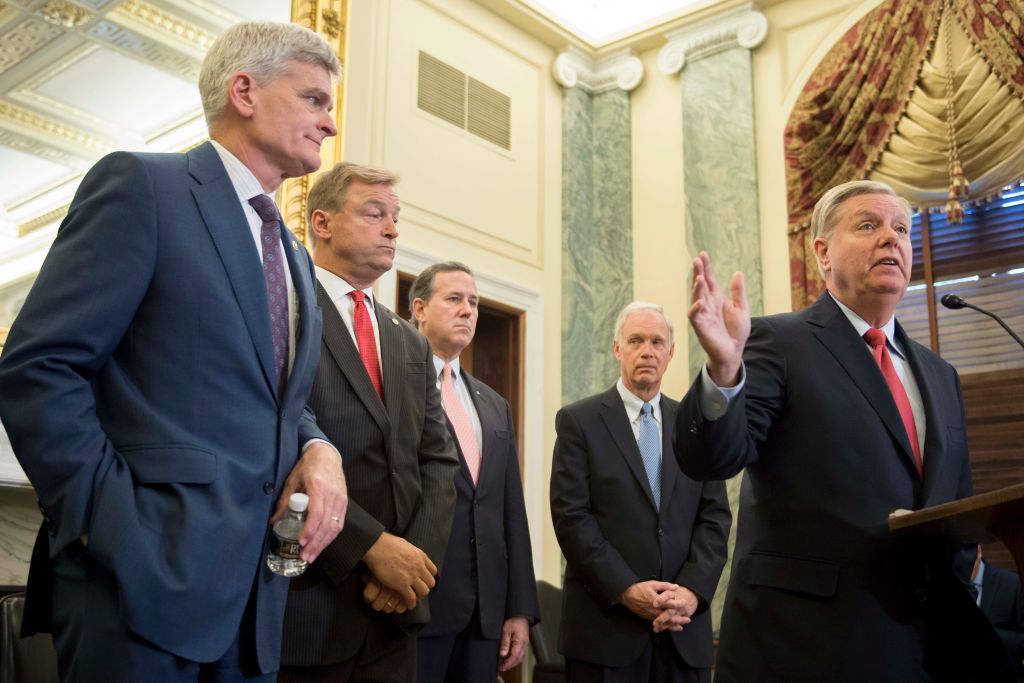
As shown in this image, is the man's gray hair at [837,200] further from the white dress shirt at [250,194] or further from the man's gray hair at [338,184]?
the white dress shirt at [250,194]

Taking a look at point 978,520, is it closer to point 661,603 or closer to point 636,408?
point 661,603

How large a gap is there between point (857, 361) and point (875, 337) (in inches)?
5.0

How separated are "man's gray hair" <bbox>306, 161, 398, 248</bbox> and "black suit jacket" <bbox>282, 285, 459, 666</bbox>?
12.1 inches

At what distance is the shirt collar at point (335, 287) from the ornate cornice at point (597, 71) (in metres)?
4.81

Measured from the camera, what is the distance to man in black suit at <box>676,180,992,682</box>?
1863 millimetres

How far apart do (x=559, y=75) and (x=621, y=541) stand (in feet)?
15.2

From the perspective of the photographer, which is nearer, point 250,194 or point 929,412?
point 250,194

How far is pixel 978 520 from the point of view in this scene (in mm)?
1665

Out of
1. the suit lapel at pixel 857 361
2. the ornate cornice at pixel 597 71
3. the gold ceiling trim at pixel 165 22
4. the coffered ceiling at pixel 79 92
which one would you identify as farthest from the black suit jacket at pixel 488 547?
the ornate cornice at pixel 597 71

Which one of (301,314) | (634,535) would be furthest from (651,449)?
(301,314)

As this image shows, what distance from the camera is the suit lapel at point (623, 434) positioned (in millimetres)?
3188

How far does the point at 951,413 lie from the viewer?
87.0 inches

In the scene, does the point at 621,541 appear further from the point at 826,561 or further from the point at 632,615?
the point at 826,561

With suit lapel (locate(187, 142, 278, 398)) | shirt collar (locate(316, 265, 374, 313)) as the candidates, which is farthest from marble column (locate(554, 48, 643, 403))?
suit lapel (locate(187, 142, 278, 398))
